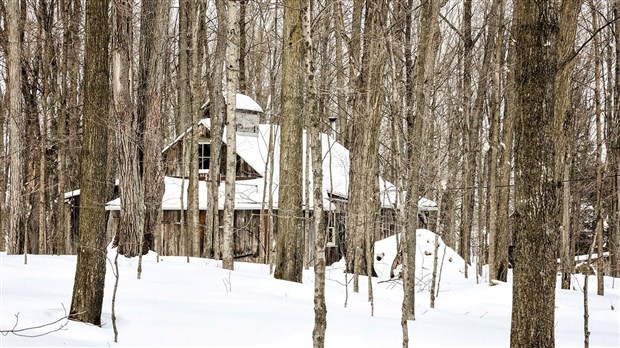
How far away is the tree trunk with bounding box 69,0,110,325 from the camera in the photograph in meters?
6.48

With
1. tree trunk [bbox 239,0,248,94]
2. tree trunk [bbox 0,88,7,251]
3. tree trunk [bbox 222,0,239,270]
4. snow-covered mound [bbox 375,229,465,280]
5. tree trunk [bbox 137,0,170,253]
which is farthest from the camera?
tree trunk [bbox 239,0,248,94]

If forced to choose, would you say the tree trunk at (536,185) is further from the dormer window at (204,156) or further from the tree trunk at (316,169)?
the dormer window at (204,156)

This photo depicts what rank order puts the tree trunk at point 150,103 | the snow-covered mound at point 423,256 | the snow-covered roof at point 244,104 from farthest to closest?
1. the snow-covered roof at point 244,104
2. the snow-covered mound at point 423,256
3. the tree trunk at point 150,103

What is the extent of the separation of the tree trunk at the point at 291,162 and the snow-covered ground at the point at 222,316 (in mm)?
532

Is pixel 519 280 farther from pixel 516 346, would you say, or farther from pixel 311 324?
pixel 311 324

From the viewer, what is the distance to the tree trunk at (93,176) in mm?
6480

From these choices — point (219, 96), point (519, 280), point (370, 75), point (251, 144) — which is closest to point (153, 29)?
point (370, 75)

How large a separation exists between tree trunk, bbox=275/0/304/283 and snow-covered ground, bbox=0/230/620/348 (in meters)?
0.53

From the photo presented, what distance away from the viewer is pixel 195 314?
25.3ft

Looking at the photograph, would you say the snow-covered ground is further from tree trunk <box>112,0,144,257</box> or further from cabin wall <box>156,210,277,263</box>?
cabin wall <box>156,210,277,263</box>

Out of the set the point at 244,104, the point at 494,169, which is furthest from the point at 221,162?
the point at 494,169

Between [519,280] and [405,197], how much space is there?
11.2ft

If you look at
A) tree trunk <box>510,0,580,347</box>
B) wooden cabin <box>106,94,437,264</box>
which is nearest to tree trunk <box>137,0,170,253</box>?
tree trunk <box>510,0,580,347</box>

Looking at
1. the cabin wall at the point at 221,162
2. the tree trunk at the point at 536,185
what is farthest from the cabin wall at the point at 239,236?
the tree trunk at the point at 536,185
